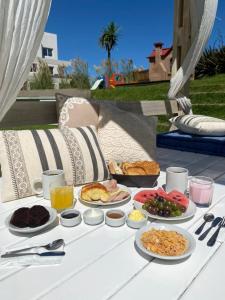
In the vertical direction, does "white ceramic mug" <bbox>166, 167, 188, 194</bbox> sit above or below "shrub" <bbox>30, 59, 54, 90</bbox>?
below

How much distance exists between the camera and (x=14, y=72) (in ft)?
3.53

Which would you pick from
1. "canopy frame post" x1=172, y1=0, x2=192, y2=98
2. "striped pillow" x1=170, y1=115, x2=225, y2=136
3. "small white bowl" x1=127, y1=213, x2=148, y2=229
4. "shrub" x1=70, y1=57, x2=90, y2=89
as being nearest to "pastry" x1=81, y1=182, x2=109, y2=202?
"small white bowl" x1=127, y1=213, x2=148, y2=229

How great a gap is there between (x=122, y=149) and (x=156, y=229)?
0.86m

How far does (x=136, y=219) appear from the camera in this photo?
97cm

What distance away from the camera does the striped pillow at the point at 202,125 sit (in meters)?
2.40

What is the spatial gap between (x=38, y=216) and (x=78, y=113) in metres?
0.96

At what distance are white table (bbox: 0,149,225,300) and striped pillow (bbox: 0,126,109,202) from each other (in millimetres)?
320

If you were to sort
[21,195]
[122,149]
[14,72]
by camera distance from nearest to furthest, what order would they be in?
[14,72] < [21,195] < [122,149]

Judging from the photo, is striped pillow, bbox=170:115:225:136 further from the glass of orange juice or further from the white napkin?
the white napkin

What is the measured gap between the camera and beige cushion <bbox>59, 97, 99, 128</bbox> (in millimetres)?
1717

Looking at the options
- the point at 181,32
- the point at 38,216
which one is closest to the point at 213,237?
the point at 38,216

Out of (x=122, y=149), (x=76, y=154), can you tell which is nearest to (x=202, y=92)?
(x=122, y=149)

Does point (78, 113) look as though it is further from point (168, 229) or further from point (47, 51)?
point (47, 51)

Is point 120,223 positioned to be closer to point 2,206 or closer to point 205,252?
point 205,252
